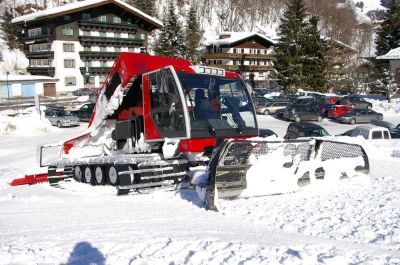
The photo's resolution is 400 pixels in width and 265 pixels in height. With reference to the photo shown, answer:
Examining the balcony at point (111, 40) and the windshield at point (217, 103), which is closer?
the windshield at point (217, 103)

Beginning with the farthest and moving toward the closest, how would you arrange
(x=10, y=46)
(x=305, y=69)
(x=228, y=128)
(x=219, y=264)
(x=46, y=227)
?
1. (x=10, y=46)
2. (x=305, y=69)
3. (x=228, y=128)
4. (x=46, y=227)
5. (x=219, y=264)

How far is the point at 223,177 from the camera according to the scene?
762 cm

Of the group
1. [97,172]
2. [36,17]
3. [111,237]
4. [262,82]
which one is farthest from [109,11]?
[111,237]

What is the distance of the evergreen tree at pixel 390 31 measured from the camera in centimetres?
5466

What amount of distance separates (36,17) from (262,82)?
41.2 m

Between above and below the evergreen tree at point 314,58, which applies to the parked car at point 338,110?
below

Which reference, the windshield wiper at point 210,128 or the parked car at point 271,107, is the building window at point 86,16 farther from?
the windshield wiper at point 210,128

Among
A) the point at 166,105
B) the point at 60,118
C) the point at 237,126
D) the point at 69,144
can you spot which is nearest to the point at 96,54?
the point at 60,118

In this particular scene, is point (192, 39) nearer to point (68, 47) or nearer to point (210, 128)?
point (68, 47)

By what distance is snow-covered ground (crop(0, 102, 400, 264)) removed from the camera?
5414 millimetres

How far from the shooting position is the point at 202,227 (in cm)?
668

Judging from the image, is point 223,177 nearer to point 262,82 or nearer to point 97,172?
point 97,172

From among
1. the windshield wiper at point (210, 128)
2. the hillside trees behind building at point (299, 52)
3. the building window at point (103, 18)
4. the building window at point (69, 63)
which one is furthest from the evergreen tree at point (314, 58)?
the windshield wiper at point (210, 128)

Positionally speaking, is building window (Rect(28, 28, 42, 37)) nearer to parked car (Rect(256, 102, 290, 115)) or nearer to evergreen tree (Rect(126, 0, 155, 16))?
evergreen tree (Rect(126, 0, 155, 16))
